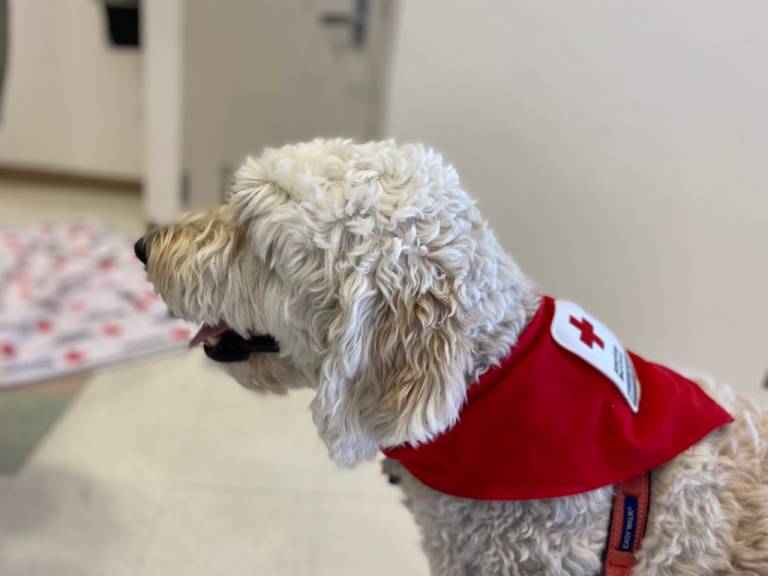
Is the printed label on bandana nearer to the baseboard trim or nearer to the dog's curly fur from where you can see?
the dog's curly fur

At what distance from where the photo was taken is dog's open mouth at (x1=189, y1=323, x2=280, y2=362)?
1.06 metres

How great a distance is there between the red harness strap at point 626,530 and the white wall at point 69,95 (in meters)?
3.47

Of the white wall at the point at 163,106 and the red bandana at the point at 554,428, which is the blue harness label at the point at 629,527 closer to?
the red bandana at the point at 554,428

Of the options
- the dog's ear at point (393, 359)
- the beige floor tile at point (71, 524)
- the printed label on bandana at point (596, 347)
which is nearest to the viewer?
the dog's ear at point (393, 359)

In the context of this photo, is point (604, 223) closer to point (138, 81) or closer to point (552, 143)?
point (552, 143)

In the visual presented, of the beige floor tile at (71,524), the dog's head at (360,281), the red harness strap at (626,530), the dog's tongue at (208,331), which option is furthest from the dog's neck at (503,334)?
the beige floor tile at (71,524)

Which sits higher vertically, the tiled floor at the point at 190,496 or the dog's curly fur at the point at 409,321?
the dog's curly fur at the point at 409,321

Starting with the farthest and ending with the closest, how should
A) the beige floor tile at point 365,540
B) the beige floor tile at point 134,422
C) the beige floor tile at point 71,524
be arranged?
the beige floor tile at point 134,422 < the beige floor tile at point 365,540 < the beige floor tile at point 71,524

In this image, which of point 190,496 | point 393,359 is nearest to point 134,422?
point 190,496

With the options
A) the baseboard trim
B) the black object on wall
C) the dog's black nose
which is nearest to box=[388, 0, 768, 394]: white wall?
the dog's black nose

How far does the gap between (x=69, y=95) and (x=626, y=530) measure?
3.70 metres

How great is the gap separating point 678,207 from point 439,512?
4.59ft

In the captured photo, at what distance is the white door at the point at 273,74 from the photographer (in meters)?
2.98

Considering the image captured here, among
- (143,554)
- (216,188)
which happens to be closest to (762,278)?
(143,554)
